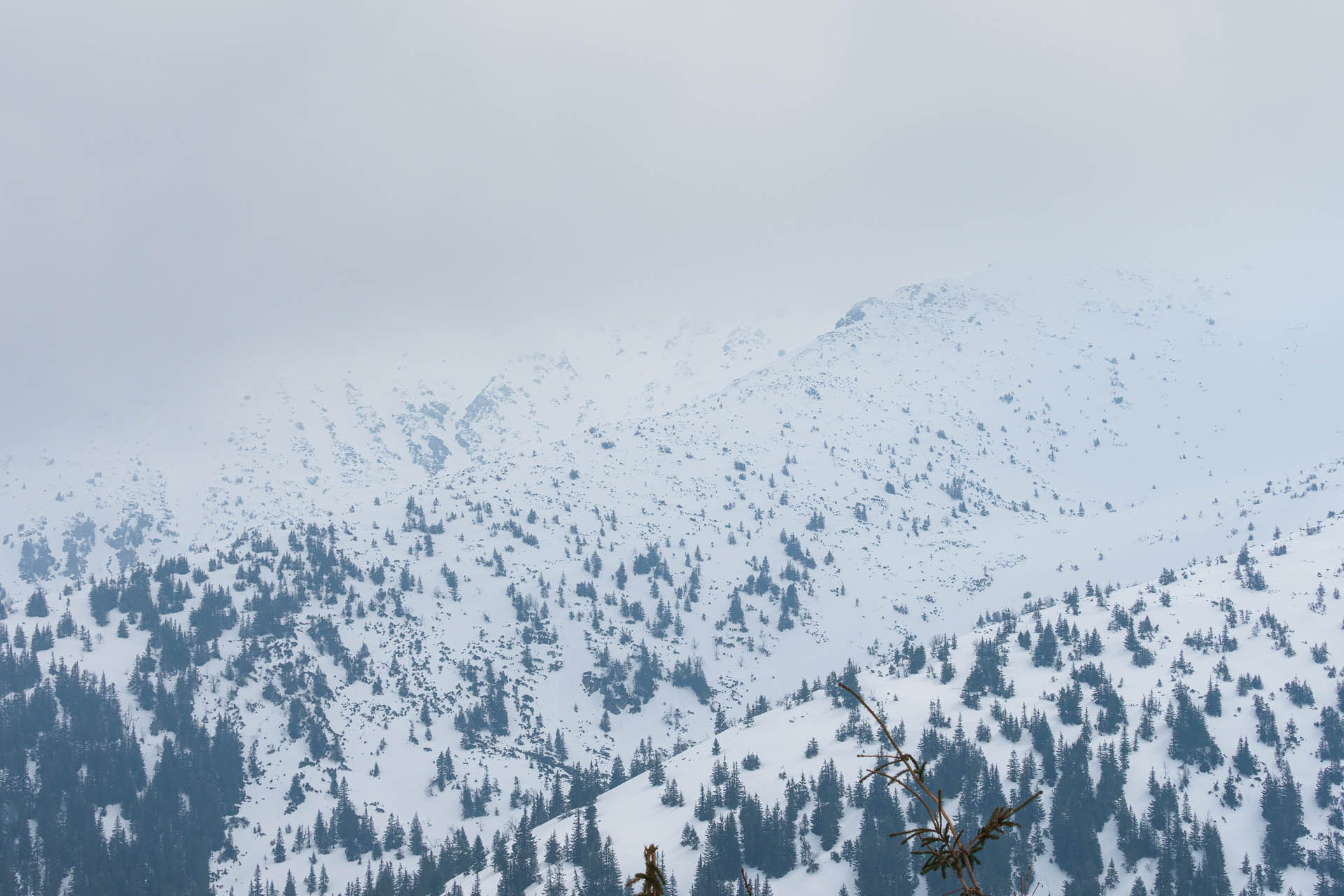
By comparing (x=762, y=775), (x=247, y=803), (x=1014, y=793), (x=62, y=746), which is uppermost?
(x=62, y=746)

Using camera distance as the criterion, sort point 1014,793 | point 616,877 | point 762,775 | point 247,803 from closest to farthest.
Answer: point 616,877 → point 1014,793 → point 762,775 → point 247,803

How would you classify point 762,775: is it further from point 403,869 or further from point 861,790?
point 403,869

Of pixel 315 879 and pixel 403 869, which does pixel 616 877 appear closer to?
pixel 403 869

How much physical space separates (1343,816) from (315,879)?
183m

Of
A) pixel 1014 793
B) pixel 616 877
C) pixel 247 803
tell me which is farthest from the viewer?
pixel 247 803

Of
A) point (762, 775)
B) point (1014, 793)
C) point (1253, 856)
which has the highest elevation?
point (762, 775)

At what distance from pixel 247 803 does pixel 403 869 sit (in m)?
50.1

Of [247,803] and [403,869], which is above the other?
[247,803]

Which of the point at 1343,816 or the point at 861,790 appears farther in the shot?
the point at 861,790

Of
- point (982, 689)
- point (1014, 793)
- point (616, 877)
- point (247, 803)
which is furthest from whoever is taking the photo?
point (247, 803)

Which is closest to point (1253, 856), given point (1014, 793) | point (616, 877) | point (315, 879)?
point (1014, 793)

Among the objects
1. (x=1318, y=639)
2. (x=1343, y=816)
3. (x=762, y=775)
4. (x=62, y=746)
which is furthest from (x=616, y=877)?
(x=1318, y=639)

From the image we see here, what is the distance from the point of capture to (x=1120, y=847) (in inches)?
5719

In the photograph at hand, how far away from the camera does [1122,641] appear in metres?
189
